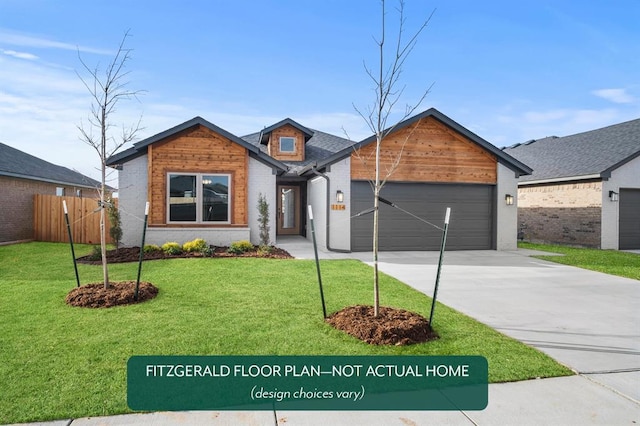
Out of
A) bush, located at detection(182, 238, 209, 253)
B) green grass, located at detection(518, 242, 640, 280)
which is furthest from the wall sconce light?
bush, located at detection(182, 238, 209, 253)

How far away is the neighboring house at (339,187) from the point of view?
1223 centimetres

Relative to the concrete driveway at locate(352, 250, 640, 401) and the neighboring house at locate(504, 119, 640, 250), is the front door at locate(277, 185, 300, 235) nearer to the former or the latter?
the concrete driveway at locate(352, 250, 640, 401)

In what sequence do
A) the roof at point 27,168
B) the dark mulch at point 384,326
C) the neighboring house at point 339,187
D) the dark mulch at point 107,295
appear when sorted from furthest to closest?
the roof at point 27,168 < the neighboring house at point 339,187 < the dark mulch at point 107,295 < the dark mulch at point 384,326

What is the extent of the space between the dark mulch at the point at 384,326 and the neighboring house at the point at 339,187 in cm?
738

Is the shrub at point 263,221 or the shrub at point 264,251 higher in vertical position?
the shrub at point 263,221

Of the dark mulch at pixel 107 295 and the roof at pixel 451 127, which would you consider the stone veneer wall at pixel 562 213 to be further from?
the dark mulch at pixel 107 295

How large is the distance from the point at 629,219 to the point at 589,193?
6.58ft

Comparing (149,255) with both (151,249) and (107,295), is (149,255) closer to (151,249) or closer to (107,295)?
(151,249)

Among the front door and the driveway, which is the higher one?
the front door

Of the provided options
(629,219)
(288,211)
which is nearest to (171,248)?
(288,211)

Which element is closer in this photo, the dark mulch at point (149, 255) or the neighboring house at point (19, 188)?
the dark mulch at point (149, 255)

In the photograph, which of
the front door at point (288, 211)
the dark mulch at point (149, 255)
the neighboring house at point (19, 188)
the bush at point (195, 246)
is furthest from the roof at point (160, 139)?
the front door at point (288, 211)

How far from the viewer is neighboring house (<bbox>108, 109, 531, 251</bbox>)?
40.1 feet

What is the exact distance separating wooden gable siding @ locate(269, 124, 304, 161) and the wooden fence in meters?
7.52
